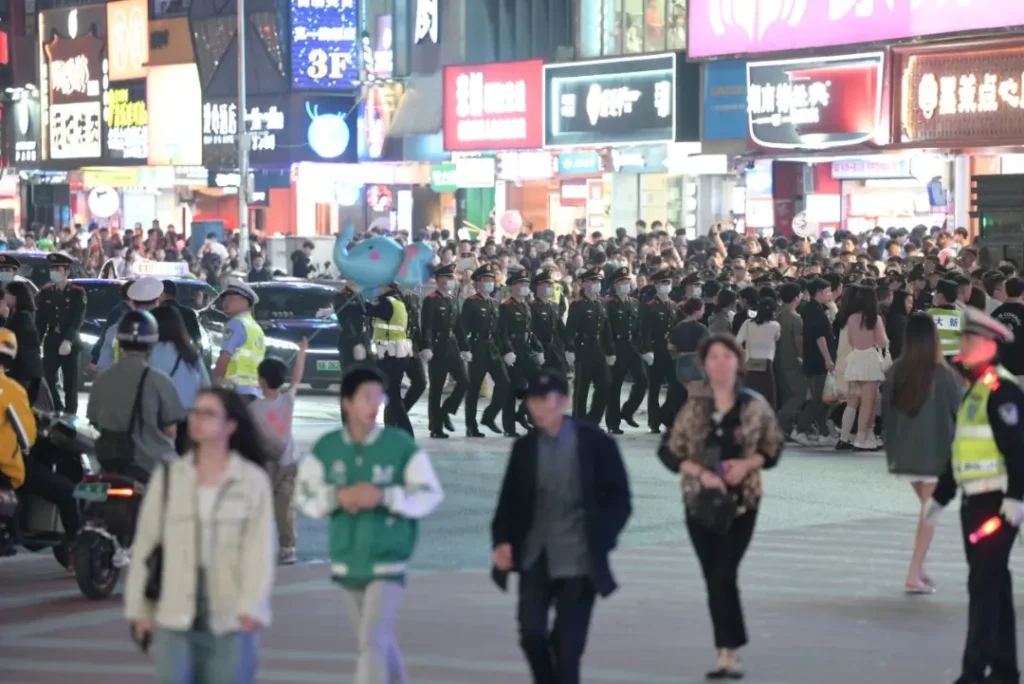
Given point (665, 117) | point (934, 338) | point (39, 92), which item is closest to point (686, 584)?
point (934, 338)

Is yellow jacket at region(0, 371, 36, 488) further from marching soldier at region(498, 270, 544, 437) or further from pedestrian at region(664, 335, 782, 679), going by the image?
marching soldier at region(498, 270, 544, 437)

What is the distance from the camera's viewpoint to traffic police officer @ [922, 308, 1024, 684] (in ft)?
32.9

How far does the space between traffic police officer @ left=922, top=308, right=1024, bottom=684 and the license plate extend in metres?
5.17

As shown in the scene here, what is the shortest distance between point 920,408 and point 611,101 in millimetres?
33210

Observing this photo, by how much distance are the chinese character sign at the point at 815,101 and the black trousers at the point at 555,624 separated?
26780 millimetres

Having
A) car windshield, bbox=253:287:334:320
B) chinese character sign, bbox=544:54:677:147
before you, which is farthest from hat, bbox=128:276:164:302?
chinese character sign, bbox=544:54:677:147

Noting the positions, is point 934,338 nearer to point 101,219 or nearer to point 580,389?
point 580,389

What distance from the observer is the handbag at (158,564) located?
7.68 metres

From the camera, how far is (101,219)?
7338cm

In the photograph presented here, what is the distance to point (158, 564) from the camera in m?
7.71

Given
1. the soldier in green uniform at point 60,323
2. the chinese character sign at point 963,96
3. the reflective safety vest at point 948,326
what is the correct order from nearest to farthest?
the reflective safety vest at point 948,326 → the soldier in green uniform at point 60,323 → the chinese character sign at point 963,96

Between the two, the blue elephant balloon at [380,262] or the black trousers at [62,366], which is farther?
the black trousers at [62,366]

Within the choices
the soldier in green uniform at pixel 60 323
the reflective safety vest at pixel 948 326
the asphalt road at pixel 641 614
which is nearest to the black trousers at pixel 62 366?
the soldier in green uniform at pixel 60 323

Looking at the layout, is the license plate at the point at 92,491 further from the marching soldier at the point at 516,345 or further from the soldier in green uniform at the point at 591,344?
the soldier in green uniform at the point at 591,344
